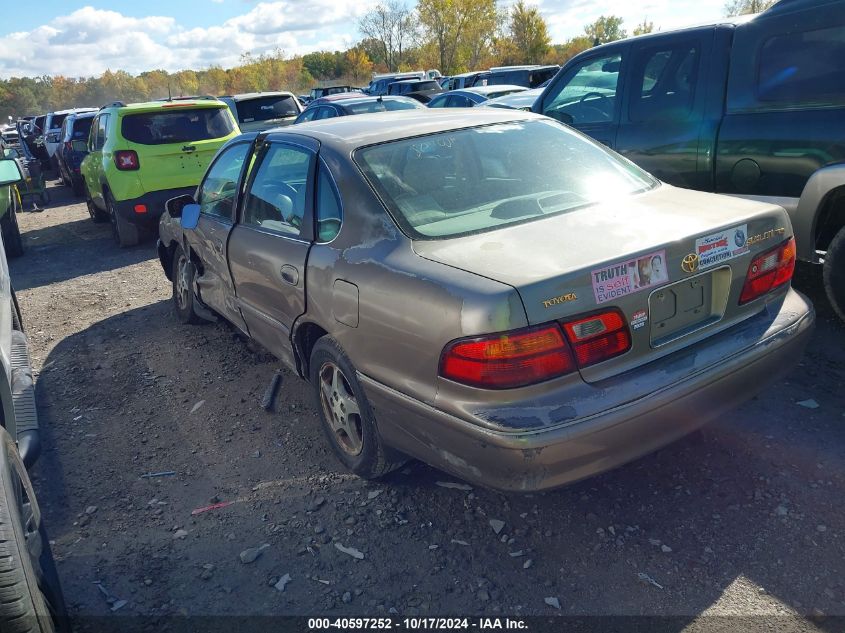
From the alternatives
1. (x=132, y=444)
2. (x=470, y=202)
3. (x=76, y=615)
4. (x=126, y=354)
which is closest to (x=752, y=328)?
(x=470, y=202)

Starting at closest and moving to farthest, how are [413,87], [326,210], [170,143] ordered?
[326,210]
[170,143]
[413,87]

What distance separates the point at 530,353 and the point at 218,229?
2.81 m

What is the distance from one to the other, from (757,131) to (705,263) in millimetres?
2407

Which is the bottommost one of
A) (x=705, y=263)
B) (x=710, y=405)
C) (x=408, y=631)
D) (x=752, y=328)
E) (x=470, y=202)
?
(x=408, y=631)

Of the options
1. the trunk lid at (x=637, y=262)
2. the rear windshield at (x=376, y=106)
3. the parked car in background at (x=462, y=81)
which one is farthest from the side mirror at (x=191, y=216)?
the parked car in background at (x=462, y=81)

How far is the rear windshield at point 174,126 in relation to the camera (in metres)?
9.00

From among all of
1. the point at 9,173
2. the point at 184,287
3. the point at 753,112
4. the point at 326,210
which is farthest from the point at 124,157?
the point at 753,112

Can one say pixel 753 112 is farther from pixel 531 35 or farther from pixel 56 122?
pixel 531 35

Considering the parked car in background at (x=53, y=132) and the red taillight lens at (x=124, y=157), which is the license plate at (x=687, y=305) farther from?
the parked car in background at (x=53, y=132)

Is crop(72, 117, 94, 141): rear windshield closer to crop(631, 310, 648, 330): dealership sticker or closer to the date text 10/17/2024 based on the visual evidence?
the date text 10/17/2024

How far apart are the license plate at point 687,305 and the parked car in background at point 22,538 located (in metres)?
2.22

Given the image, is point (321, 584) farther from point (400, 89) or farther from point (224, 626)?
point (400, 89)

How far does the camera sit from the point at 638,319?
8.51 feet

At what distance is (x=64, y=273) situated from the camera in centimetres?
866
